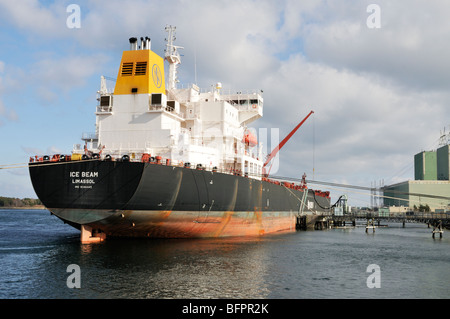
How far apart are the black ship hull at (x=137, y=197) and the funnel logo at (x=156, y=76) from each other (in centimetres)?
769

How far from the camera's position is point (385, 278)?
18.2 m

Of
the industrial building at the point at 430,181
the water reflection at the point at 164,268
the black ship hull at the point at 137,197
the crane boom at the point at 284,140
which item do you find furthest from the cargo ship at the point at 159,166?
the industrial building at the point at 430,181

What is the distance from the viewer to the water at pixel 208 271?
48.4ft

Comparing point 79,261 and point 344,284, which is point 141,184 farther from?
point 344,284

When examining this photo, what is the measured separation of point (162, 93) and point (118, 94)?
11.4ft

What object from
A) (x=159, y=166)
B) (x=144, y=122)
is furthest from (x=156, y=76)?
(x=159, y=166)

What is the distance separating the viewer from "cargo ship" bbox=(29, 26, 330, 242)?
23.6 metres

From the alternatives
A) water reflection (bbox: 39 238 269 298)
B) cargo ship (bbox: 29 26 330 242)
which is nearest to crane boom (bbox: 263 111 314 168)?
cargo ship (bbox: 29 26 330 242)

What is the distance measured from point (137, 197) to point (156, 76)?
34.5ft

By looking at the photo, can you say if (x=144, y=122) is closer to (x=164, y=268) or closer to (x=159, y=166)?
(x=159, y=166)

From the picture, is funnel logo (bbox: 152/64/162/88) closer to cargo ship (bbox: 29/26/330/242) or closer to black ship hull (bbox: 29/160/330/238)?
cargo ship (bbox: 29/26/330/242)

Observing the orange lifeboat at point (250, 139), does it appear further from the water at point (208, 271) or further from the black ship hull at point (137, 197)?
the water at point (208, 271)

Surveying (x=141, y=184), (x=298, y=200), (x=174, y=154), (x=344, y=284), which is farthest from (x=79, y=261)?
(x=298, y=200)

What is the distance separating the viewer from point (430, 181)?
130m
